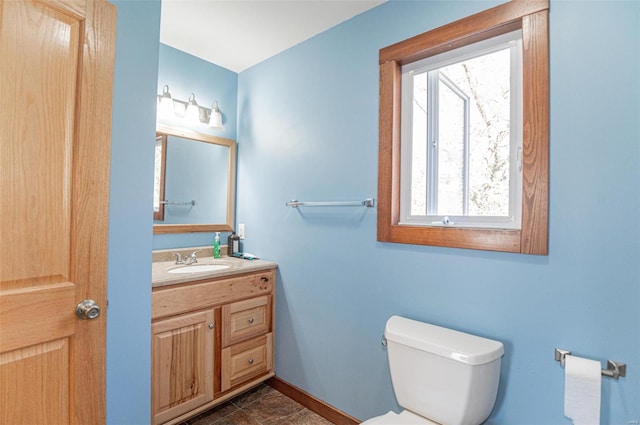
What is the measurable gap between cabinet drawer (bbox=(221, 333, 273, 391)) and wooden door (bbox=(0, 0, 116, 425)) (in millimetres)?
849

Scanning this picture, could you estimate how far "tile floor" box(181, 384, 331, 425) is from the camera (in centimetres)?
182

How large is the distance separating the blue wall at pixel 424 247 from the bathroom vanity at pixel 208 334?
0.55 feet

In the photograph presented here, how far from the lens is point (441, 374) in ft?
3.99

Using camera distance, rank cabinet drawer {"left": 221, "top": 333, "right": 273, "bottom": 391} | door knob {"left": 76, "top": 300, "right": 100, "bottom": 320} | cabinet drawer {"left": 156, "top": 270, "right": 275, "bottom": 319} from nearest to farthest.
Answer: door knob {"left": 76, "top": 300, "right": 100, "bottom": 320}, cabinet drawer {"left": 156, "top": 270, "right": 275, "bottom": 319}, cabinet drawer {"left": 221, "top": 333, "right": 273, "bottom": 391}

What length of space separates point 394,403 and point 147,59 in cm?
197

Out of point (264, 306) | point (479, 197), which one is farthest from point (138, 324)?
point (479, 197)

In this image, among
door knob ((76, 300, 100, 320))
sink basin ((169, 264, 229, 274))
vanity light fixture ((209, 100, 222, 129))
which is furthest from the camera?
vanity light fixture ((209, 100, 222, 129))

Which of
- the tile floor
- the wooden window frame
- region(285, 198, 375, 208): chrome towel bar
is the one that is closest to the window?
the wooden window frame

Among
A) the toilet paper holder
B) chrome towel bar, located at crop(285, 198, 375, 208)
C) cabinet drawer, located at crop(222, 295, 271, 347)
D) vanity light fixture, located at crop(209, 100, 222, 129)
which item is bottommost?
cabinet drawer, located at crop(222, 295, 271, 347)

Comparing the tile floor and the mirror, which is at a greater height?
the mirror

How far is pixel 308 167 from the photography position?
6.68 feet

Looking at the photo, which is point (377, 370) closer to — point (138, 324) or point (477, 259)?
point (477, 259)

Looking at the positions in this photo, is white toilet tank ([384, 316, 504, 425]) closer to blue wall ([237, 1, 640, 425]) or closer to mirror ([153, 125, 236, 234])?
blue wall ([237, 1, 640, 425])

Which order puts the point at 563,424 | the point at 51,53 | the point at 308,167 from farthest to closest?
1. the point at 308,167
2. the point at 563,424
3. the point at 51,53
